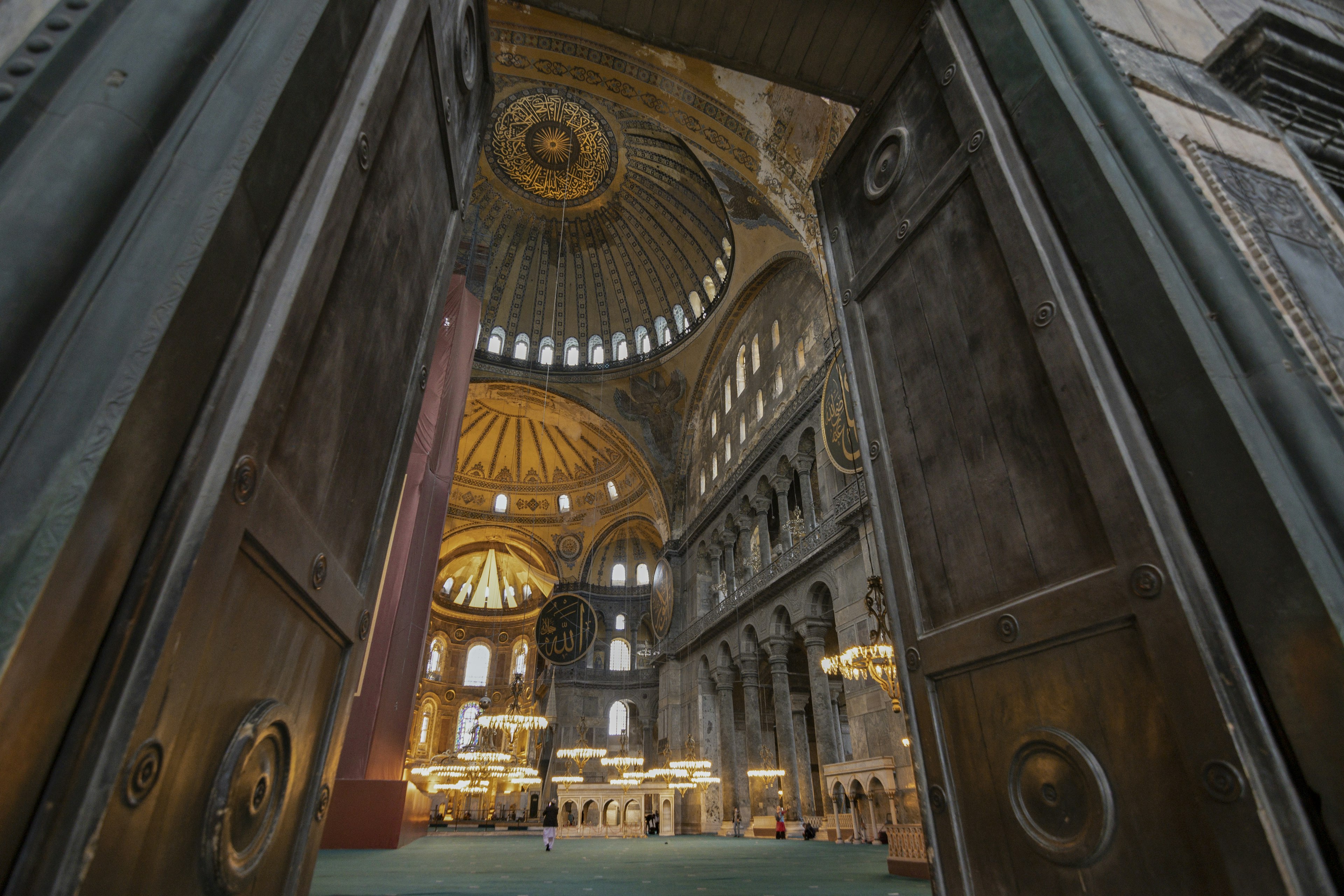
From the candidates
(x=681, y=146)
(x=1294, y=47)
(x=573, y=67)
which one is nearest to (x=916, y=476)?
(x=1294, y=47)

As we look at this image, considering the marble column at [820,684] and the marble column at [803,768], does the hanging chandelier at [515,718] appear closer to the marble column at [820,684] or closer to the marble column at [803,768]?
the marble column at [803,768]

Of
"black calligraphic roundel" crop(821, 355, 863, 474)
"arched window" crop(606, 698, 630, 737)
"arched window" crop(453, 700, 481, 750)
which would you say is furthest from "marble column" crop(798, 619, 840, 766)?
"arched window" crop(453, 700, 481, 750)

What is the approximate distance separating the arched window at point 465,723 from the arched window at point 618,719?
7.33m

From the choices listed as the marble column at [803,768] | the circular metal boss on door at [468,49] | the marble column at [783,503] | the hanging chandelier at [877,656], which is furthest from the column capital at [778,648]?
the circular metal boss on door at [468,49]

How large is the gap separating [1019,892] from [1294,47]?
3.40 metres

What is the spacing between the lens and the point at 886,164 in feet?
9.20

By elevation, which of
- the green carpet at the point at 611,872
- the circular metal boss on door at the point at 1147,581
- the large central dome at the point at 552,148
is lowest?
the green carpet at the point at 611,872

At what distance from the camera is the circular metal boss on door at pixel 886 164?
2.68 m

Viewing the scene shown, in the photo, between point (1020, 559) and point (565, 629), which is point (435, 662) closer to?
point (565, 629)

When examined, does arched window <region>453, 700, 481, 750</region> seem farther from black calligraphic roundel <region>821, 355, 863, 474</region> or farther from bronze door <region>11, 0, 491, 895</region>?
bronze door <region>11, 0, 491, 895</region>

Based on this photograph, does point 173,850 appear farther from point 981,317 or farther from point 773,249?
point 773,249

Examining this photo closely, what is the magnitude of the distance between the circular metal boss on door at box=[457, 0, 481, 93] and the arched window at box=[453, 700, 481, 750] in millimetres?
28689

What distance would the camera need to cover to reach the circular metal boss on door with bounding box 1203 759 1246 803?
123 cm

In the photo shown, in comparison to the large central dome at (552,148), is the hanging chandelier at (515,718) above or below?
below
